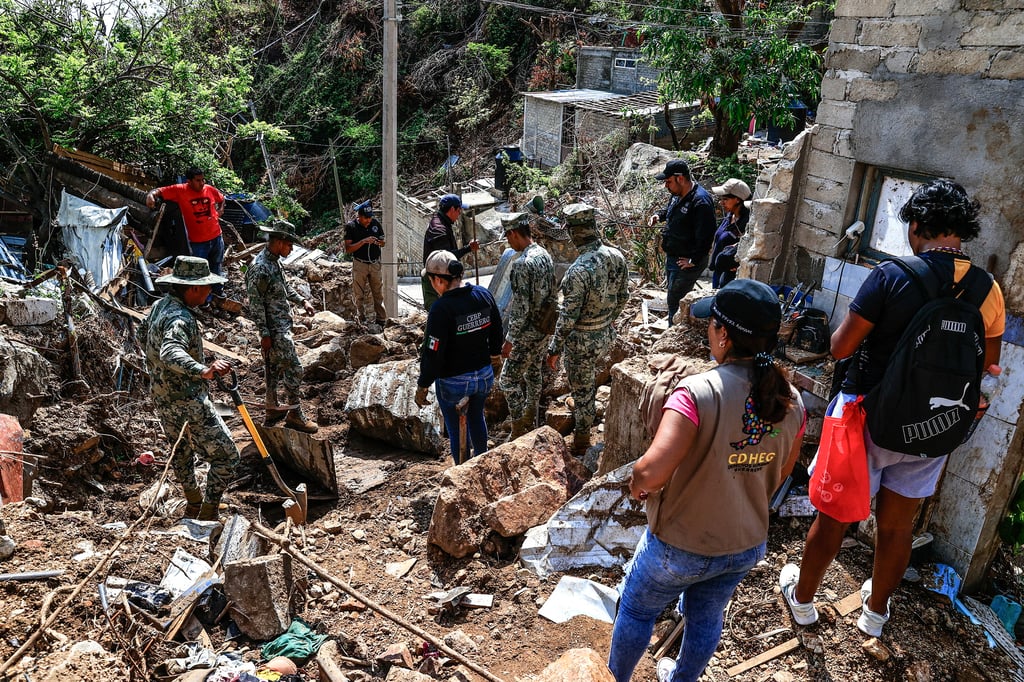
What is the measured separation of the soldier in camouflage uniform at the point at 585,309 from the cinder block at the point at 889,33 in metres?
2.20

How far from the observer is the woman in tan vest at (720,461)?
2.51 metres

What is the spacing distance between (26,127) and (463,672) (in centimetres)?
1266

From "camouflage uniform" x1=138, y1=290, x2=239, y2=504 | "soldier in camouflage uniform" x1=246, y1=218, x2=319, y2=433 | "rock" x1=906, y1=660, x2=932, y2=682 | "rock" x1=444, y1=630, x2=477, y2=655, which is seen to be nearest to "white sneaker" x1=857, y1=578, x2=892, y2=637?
"rock" x1=906, y1=660, x2=932, y2=682

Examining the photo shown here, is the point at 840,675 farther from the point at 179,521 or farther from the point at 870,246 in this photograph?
the point at 179,521

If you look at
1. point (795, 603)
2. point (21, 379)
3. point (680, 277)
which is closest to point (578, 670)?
point (795, 603)

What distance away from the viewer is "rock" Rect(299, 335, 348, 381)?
28.1 feet

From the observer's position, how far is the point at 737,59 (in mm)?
11180

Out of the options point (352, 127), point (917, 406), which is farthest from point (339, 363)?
point (352, 127)

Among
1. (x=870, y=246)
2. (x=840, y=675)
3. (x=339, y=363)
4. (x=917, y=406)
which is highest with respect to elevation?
(x=870, y=246)

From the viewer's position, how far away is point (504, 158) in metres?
16.6

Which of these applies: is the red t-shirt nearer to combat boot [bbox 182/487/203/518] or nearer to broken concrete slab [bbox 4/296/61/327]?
broken concrete slab [bbox 4/296/61/327]

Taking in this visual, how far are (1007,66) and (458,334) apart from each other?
3.67m

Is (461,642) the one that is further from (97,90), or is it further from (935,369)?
(97,90)

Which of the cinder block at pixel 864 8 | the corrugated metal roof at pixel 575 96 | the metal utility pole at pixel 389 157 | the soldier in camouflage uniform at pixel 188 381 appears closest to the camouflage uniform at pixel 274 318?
the soldier in camouflage uniform at pixel 188 381
